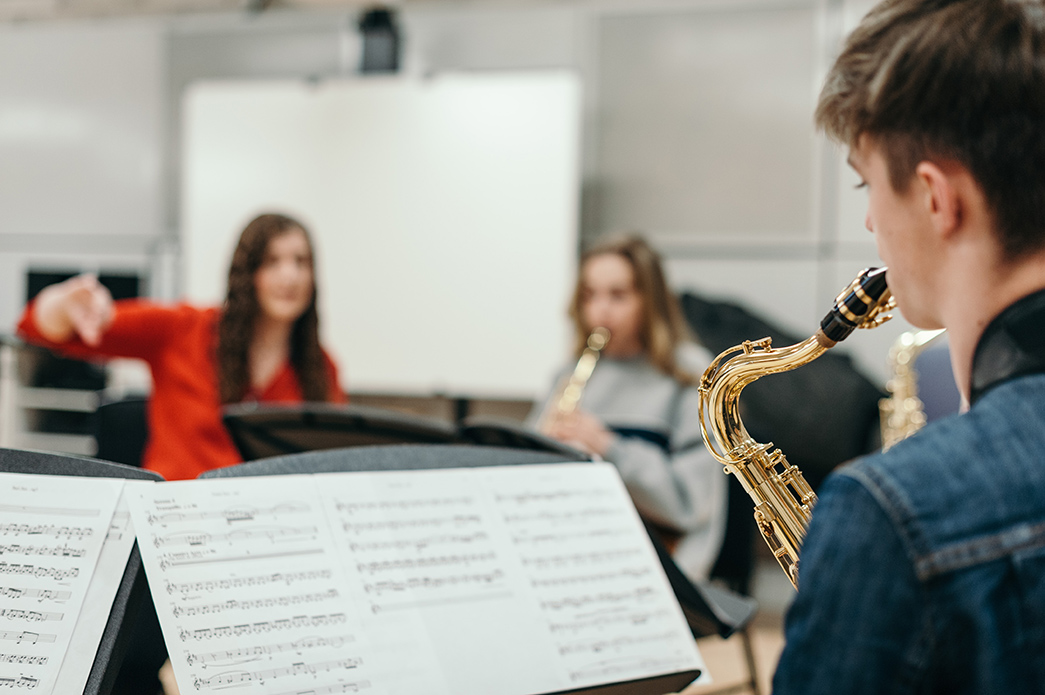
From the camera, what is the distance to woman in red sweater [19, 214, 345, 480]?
7.41ft

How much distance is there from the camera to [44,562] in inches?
34.7

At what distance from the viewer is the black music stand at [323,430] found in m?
1.43

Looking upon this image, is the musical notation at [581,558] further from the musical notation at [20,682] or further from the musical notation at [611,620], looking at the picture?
the musical notation at [20,682]

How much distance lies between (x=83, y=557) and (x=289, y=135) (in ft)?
9.48

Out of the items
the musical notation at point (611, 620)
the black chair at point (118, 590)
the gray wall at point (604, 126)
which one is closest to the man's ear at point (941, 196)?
the musical notation at point (611, 620)

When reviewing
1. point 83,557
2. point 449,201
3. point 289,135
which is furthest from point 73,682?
point 289,135

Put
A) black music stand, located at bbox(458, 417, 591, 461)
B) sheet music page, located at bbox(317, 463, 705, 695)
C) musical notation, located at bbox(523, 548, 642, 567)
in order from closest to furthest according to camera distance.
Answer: sheet music page, located at bbox(317, 463, 705, 695)
musical notation, located at bbox(523, 548, 642, 567)
black music stand, located at bbox(458, 417, 591, 461)

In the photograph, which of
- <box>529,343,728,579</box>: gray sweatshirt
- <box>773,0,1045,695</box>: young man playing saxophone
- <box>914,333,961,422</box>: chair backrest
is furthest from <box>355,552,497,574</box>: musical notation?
<box>914,333,961,422</box>: chair backrest

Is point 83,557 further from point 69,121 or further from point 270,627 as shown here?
point 69,121

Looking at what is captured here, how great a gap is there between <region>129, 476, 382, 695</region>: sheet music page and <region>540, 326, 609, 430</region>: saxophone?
151 cm

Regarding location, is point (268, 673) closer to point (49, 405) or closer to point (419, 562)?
point (419, 562)

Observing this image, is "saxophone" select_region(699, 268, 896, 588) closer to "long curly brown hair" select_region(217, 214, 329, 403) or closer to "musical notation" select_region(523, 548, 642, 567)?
"musical notation" select_region(523, 548, 642, 567)

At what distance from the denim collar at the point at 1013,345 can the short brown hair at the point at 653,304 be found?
6.23 ft

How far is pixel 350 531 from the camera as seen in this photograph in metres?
1.01
